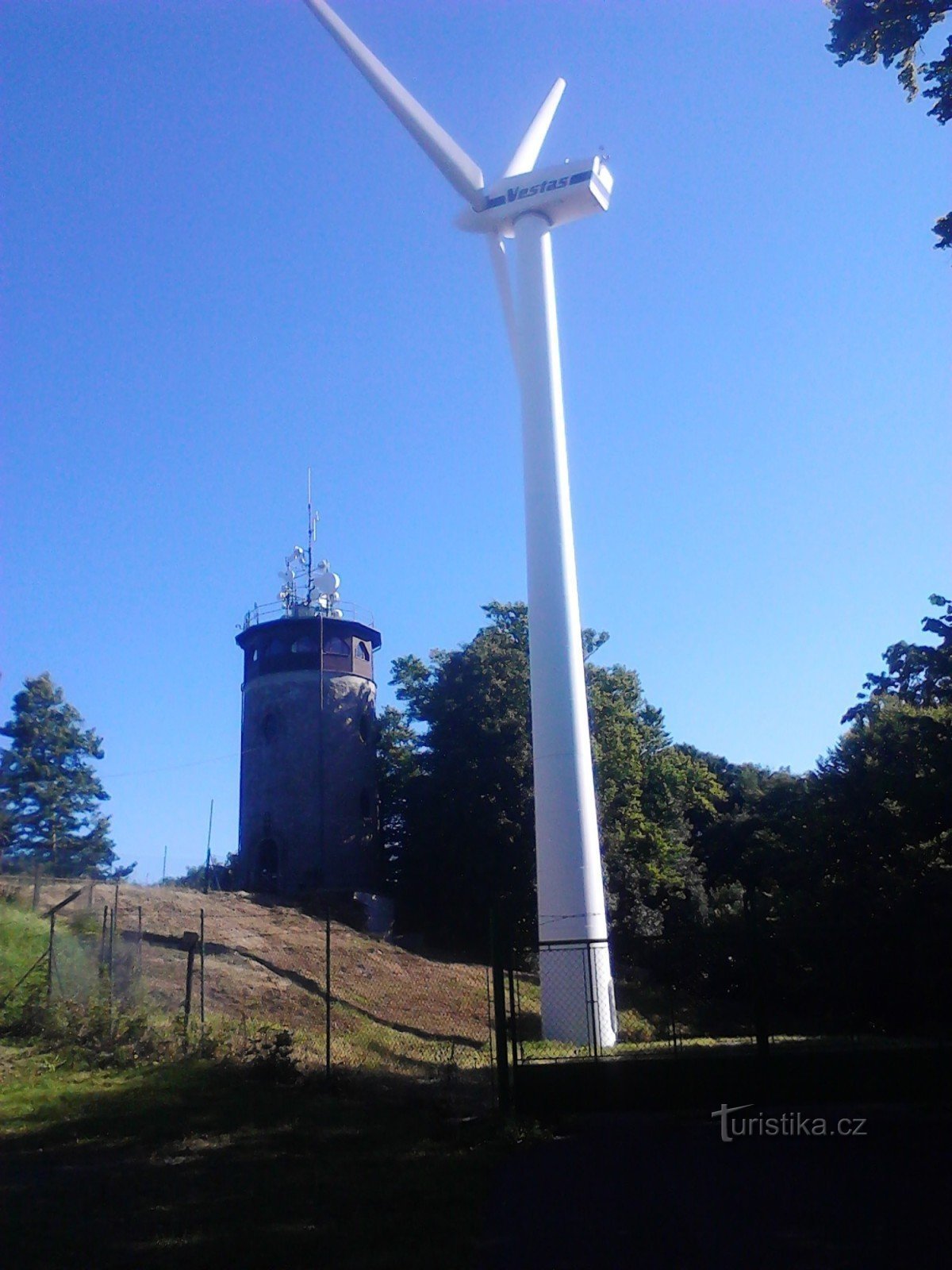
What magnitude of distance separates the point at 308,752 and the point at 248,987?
20.7 m

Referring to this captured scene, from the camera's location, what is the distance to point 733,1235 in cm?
765

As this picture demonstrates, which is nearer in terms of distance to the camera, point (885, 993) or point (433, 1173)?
point (433, 1173)

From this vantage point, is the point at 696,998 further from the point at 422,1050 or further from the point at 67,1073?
the point at 67,1073

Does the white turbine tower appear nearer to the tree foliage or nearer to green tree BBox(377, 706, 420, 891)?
the tree foliage

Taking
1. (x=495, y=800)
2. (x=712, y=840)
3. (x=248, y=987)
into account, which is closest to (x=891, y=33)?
(x=248, y=987)

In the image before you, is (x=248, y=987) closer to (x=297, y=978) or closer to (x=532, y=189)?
(x=297, y=978)

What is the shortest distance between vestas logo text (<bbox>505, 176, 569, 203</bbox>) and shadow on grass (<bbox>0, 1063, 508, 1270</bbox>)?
23.9 metres

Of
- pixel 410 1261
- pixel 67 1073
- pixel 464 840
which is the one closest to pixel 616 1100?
pixel 410 1261

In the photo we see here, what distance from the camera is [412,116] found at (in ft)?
94.3

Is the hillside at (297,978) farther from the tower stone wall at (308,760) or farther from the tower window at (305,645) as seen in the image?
the tower window at (305,645)

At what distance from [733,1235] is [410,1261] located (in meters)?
2.44

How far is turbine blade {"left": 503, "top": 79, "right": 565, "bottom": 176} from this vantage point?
3008cm

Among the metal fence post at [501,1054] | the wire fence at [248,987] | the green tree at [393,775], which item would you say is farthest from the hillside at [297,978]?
the green tree at [393,775]

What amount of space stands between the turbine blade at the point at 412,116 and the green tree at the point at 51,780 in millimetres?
34371
